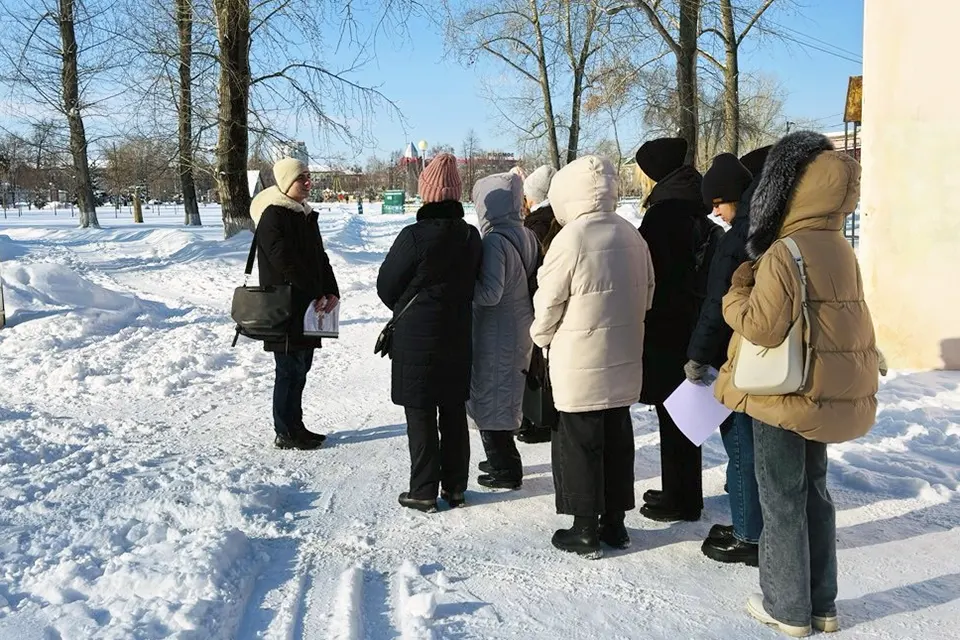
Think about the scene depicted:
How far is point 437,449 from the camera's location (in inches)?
160

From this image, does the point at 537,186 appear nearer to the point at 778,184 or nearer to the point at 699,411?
the point at 699,411

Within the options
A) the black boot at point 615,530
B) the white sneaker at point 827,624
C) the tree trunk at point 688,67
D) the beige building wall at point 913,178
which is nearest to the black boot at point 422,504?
the black boot at point 615,530

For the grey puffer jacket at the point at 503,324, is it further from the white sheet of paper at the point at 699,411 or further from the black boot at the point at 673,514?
the white sheet of paper at the point at 699,411

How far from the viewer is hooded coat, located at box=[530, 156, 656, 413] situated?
335 centimetres

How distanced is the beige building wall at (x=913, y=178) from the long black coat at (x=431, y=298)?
5.11m

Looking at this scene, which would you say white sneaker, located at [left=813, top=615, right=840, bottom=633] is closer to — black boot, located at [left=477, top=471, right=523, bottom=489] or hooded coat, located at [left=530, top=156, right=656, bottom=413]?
hooded coat, located at [left=530, top=156, right=656, bottom=413]

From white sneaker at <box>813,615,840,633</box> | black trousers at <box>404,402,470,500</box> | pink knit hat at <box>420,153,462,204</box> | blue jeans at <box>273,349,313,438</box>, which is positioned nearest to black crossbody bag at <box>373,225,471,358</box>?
pink knit hat at <box>420,153,462,204</box>

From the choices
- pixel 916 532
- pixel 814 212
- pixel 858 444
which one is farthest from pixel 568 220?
pixel 858 444

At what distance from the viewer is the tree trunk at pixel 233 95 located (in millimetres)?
14117

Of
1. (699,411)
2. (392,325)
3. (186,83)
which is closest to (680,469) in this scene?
(699,411)

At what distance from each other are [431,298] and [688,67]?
12216 mm

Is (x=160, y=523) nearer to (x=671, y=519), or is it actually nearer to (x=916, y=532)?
(x=671, y=519)

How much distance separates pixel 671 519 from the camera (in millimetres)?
3996

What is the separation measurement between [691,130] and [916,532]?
12.0 metres
